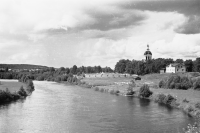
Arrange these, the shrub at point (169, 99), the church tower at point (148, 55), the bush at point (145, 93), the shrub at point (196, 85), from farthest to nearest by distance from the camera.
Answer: the church tower at point (148, 55) < the shrub at point (196, 85) < the bush at point (145, 93) < the shrub at point (169, 99)

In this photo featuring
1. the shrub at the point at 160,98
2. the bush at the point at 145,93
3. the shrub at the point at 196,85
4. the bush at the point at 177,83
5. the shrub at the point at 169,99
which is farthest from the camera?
the bush at the point at 177,83

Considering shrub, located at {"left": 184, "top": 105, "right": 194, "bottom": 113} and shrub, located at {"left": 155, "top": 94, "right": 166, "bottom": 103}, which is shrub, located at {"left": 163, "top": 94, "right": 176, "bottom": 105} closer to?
shrub, located at {"left": 155, "top": 94, "right": 166, "bottom": 103}

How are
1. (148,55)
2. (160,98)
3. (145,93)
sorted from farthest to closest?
(148,55) → (145,93) → (160,98)

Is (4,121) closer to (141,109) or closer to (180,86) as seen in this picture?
(141,109)

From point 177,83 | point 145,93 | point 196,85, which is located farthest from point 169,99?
point 177,83

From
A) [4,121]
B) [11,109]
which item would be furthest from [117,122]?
[11,109]

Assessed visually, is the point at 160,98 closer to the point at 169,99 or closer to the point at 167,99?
the point at 167,99

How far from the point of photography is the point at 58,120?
4331 cm

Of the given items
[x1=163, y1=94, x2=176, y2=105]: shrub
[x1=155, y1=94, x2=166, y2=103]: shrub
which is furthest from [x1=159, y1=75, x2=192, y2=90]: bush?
[x1=163, y1=94, x2=176, y2=105]: shrub

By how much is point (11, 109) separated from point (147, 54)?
Answer: 14063 centimetres

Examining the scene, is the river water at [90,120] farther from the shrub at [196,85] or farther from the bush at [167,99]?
the shrub at [196,85]

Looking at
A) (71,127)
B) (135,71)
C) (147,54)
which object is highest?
(147,54)

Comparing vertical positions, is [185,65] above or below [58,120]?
above

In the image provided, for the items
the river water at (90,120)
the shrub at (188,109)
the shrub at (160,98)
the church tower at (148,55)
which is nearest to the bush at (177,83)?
the shrub at (160,98)
